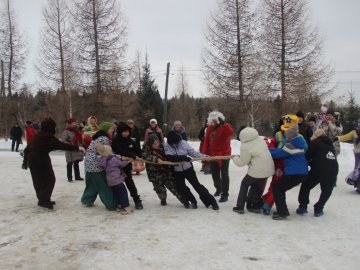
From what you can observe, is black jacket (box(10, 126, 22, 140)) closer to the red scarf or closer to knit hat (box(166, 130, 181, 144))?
the red scarf

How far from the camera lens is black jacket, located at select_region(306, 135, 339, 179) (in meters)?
6.38

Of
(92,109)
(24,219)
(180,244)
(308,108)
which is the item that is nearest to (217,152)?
(180,244)

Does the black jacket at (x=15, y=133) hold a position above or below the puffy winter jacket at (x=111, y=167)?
above

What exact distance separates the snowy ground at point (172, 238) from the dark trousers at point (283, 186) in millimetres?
241

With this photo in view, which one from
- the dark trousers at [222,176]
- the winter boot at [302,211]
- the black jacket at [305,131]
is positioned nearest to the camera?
the winter boot at [302,211]

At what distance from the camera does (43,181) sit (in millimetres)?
7027

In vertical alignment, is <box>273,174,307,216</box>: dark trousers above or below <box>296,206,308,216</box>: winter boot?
above

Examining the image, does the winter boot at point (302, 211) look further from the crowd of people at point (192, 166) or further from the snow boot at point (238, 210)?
the snow boot at point (238, 210)

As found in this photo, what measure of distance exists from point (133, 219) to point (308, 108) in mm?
19528

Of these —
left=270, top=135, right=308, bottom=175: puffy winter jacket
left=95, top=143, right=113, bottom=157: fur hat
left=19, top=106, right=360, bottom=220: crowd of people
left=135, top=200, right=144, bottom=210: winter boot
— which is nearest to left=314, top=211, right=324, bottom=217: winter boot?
left=19, top=106, right=360, bottom=220: crowd of people

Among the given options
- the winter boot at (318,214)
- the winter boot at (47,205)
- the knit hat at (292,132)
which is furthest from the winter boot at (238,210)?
the winter boot at (47,205)

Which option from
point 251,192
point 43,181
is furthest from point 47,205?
point 251,192

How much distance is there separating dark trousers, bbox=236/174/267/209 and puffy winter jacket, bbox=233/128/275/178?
0.14 meters

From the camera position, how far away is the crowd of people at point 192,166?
6312mm
